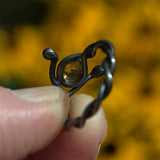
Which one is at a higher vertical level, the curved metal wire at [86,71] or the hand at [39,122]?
the curved metal wire at [86,71]

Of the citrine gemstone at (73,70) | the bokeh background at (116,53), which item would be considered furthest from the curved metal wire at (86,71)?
the bokeh background at (116,53)

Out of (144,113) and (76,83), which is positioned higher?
(76,83)

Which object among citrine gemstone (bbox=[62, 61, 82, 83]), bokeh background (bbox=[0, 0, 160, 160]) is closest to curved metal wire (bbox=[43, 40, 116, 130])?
citrine gemstone (bbox=[62, 61, 82, 83])

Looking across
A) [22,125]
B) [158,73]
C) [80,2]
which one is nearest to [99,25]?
[80,2]

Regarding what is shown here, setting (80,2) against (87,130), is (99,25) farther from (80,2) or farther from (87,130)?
(87,130)

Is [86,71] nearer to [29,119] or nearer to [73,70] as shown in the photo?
[73,70]

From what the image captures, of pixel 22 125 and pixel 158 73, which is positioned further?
pixel 158 73

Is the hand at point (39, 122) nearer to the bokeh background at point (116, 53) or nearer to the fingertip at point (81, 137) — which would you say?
the fingertip at point (81, 137)
